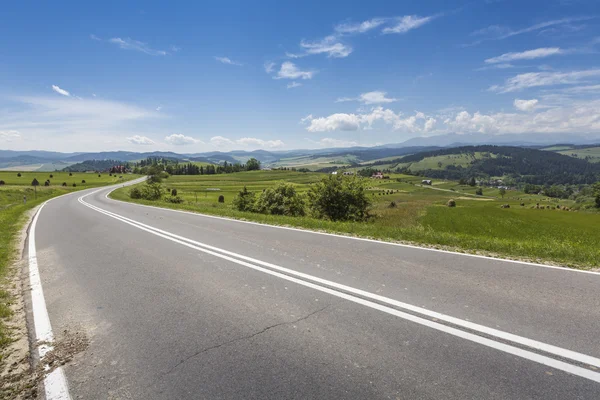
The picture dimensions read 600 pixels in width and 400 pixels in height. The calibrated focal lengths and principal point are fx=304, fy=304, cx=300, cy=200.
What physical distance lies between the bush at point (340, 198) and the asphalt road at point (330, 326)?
69.5ft

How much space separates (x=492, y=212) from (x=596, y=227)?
14.2m

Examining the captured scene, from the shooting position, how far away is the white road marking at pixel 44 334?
130 inches

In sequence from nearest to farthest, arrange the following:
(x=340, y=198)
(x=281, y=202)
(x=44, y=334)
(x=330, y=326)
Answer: (x=330, y=326)
(x=44, y=334)
(x=340, y=198)
(x=281, y=202)

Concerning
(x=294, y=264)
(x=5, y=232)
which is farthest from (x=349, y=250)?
(x=5, y=232)

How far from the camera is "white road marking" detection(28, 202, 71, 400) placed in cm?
329

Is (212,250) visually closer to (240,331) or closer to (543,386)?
(240,331)

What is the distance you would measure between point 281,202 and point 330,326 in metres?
37.9

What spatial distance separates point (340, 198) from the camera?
96.8 feet

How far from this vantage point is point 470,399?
2906mm

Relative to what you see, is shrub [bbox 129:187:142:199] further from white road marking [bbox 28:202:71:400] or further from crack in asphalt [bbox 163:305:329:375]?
crack in asphalt [bbox 163:305:329:375]

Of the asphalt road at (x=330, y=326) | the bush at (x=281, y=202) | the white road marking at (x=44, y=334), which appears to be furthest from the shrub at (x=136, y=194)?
the asphalt road at (x=330, y=326)

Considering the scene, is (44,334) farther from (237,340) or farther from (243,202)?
(243,202)

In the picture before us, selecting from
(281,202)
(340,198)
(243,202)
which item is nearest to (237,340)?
(340,198)

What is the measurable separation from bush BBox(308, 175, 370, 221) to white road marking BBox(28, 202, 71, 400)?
23.5 m
